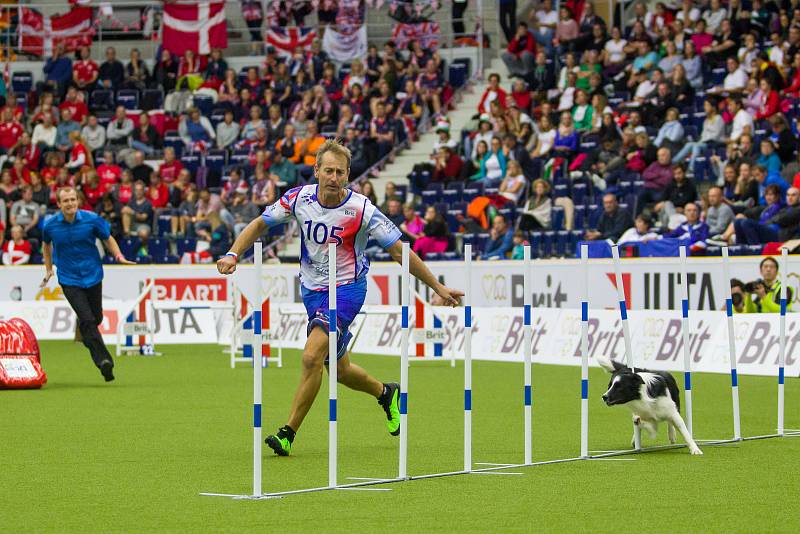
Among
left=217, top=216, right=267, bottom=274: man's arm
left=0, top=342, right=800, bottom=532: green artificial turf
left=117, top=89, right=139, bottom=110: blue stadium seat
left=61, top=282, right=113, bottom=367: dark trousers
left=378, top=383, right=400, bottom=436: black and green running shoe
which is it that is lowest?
left=0, top=342, right=800, bottom=532: green artificial turf

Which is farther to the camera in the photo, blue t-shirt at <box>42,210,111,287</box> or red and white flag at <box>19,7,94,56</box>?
red and white flag at <box>19,7,94,56</box>

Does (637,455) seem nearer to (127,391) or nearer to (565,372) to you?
(127,391)

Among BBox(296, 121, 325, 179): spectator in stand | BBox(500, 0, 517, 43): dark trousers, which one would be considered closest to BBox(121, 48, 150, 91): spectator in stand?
BBox(296, 121, 325, 179): spectator in stand

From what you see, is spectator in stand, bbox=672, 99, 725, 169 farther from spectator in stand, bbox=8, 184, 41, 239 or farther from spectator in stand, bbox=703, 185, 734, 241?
spectator in stand, bbox=8, 184, 41, 239

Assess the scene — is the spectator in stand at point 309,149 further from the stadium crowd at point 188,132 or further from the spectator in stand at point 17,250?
the spectator in stand at point 17,250

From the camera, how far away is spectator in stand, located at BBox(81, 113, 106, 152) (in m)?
30.8

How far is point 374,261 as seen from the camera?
78.9 feet

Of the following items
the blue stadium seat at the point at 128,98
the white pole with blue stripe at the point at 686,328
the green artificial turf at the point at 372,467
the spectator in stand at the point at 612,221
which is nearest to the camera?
the green artificial turf at the point at 372,467

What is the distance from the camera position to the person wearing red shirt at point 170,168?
29.1 meters

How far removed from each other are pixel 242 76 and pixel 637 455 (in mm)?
23801

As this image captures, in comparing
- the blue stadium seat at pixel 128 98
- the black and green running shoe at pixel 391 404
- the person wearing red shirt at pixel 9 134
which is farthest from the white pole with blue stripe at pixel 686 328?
the blue stadium seat at pixel 128 98

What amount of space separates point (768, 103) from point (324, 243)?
50.3 feet

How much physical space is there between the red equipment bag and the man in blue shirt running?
59 centimetres

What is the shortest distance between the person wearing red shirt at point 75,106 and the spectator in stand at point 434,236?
1113cm
